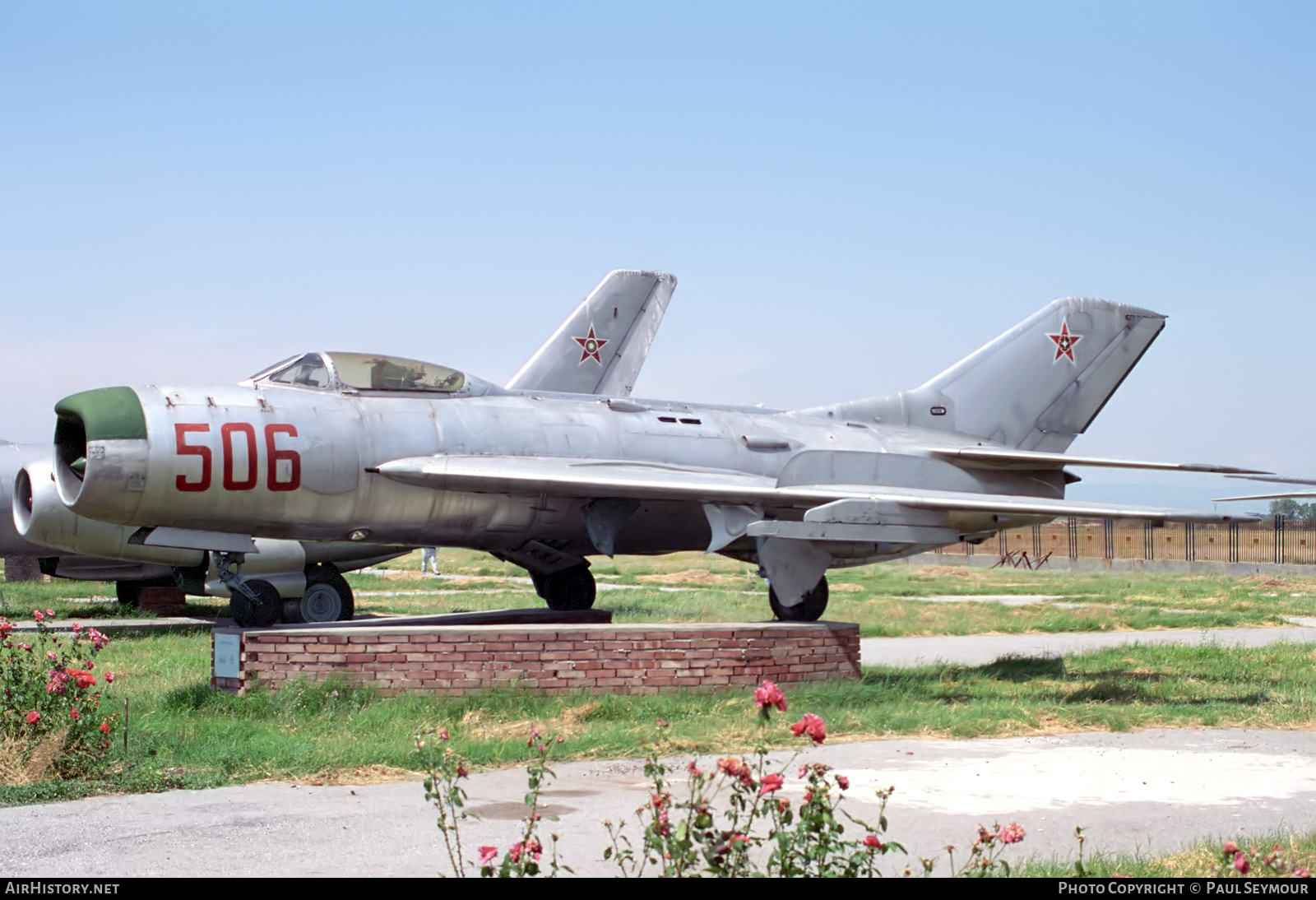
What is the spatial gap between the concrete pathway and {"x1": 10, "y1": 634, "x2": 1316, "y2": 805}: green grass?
1.45 ft

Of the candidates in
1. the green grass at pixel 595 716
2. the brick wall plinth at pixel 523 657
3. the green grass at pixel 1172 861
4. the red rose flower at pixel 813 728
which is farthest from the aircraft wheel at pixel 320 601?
the red rose flower at pixel 813 728

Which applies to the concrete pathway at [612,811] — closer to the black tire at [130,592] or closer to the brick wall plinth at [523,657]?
the brick wall plinth at [523,657]

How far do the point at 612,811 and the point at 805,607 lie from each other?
6850mm

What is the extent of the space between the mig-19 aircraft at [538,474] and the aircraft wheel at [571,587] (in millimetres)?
22

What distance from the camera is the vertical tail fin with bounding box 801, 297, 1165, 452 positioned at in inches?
616

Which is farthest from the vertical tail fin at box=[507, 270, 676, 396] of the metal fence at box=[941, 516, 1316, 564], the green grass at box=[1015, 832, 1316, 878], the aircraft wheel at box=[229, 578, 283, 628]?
the metal fence at box=[941, 516, 1316, 564]

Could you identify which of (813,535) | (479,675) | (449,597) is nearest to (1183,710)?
(813,535)

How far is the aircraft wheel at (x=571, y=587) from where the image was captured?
1521 centimetres

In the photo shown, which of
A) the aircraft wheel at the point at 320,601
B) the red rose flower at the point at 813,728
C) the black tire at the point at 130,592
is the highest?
the red rose flower at the point at 813,728

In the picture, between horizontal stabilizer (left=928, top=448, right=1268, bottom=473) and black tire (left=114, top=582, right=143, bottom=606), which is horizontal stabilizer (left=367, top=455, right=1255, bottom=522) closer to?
horizontal stabilizer (left=928, top=448, right=1268, bottom=473)

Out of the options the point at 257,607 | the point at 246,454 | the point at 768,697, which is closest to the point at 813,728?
the point at 768,697

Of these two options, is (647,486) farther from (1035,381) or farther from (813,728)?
(813,728)

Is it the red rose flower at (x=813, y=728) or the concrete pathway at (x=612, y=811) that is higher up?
Result: the red rose flower at (x=813, y=728)

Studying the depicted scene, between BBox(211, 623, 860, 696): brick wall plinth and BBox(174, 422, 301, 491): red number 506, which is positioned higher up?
BBox(174, 422, 301, 491): red number 506
